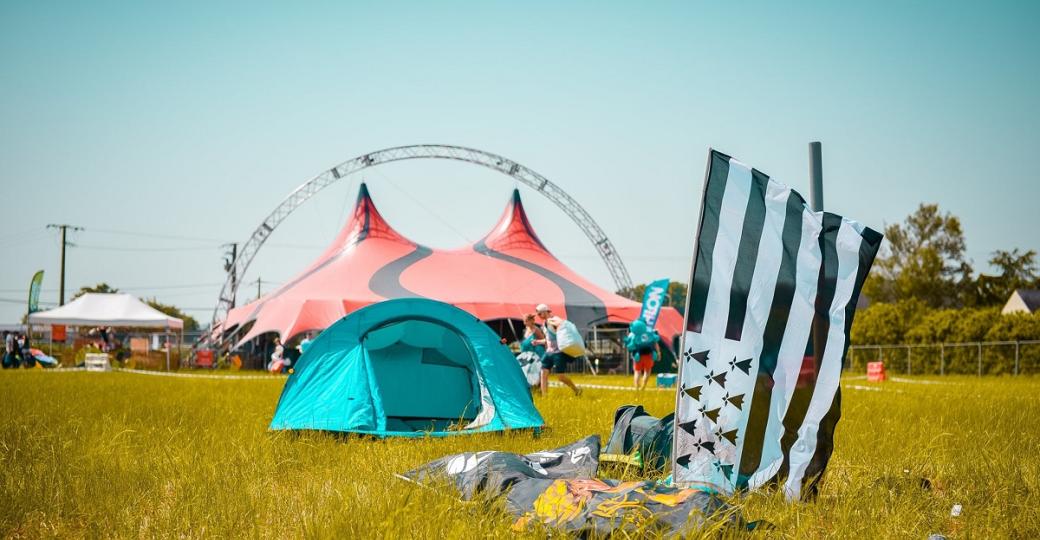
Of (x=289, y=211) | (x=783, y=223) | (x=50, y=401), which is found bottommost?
(x=50, y=401)

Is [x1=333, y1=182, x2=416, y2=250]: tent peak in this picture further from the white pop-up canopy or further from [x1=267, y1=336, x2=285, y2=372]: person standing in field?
the white pop-up canopy

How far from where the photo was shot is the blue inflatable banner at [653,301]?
58.3ft

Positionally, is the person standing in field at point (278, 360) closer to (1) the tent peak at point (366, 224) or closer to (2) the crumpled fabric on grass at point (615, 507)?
(1) the tent peak at point (366, 224)

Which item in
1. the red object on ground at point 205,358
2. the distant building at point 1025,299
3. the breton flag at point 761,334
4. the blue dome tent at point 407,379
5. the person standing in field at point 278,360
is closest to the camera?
the breton flag at point 761,334

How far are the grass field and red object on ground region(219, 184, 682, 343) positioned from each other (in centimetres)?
1724

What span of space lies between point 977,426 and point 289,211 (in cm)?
3018

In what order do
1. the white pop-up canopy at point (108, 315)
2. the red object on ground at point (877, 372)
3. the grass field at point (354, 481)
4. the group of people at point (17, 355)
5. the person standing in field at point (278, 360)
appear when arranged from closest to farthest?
the grass field at point (354, 481), the red object on ground at point (877, 372), the group of people at point (17, 355), the person standing in field at point (278, 360), the white pop-up canopy at point (108, 315)

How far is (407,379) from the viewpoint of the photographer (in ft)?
24.3

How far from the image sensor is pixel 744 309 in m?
3.47

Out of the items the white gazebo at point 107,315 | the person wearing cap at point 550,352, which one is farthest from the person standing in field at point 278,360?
the person wearing cap at point 550,352

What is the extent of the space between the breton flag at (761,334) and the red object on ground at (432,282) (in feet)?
66.8

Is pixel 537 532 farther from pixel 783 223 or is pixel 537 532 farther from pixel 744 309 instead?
pixel 783 223

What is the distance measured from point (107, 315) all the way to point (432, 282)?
11.6 meters

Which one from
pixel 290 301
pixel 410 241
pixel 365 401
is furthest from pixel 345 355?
pixel 410 241
